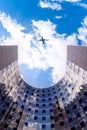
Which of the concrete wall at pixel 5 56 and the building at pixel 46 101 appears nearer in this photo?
the concrete wall at pixel 5 56

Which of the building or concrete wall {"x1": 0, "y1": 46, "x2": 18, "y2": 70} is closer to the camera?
concrete wall {"x1": 0, "y1": 46, "x2": 18, "y2": 70}

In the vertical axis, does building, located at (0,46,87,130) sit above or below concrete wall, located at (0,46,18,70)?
below

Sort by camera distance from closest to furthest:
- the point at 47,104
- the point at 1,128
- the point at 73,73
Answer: the point at 1,128 < the point at 73,73 < the point at 47,104

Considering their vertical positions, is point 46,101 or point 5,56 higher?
point 5,56

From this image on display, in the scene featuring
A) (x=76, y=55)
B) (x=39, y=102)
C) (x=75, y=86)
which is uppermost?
(x=76, y=55)

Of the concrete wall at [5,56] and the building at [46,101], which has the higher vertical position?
the concrete wall at [5,56]

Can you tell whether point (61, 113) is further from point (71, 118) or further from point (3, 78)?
point (3, 78)

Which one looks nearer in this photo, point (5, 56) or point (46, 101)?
point (5, 56)

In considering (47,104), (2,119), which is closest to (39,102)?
(47,104)
